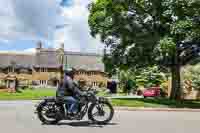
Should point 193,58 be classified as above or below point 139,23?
below

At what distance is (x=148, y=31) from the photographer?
32.3 m

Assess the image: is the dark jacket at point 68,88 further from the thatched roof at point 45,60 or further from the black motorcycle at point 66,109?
the thatched roof at point 45,60

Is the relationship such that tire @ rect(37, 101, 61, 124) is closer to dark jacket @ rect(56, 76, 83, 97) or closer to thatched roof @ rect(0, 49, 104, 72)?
dark jacket @ rect(56, 76, 83, 97)

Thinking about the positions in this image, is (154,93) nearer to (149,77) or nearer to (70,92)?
(149,77)

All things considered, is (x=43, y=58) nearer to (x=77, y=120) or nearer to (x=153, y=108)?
(x=153, y=108)

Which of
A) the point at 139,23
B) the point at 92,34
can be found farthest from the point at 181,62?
the point at 92,34

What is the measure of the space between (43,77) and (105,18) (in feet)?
272

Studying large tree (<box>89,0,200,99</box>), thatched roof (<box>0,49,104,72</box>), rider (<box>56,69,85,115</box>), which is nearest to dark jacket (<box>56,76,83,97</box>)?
rider (<box>56,69,85,115</box>)

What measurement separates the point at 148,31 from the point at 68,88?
1748 centimetres

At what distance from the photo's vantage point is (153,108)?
25375mm

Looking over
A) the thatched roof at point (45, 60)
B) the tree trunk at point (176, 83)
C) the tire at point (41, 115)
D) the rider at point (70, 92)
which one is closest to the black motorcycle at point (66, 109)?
the tire at point (41, 115)

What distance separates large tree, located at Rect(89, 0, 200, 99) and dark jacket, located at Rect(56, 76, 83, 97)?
546 inches

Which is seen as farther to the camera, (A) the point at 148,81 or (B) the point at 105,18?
(A) the point at 148,81

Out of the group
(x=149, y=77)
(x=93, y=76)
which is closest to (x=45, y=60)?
(x=93, y=76)
